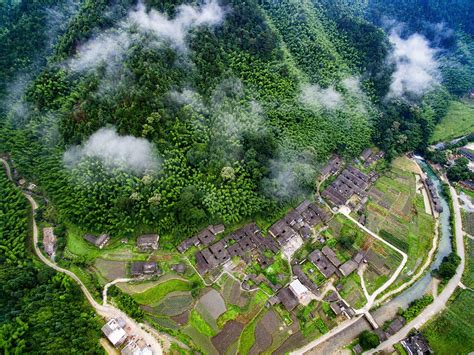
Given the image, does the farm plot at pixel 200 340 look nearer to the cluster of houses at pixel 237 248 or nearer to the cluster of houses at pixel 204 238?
the cluster of houses at pixel 237 248

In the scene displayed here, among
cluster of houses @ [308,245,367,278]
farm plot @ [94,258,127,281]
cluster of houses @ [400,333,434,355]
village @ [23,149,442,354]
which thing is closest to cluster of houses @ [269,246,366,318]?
cluster of houses @ [308,245,367,278]

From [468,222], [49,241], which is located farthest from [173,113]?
[468,222]

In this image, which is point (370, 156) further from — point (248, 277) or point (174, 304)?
point (174, 304)

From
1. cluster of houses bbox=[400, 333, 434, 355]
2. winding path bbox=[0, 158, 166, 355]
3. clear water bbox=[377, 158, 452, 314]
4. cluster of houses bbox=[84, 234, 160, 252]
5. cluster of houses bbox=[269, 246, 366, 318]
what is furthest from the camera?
cluster of houses bbox=[84, 234, 160, 252]

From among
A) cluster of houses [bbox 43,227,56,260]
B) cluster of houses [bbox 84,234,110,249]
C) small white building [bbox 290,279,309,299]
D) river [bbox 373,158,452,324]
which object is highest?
cluster of houses [bbox 43,227,56,260]

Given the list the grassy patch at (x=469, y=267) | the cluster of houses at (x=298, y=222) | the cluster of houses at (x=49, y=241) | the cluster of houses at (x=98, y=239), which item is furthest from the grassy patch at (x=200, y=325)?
the grassy patch at (x=469, y=267)

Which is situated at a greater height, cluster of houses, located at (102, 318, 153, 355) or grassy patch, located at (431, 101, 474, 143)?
cluster of houses, located at (102, 318, 153, 355)

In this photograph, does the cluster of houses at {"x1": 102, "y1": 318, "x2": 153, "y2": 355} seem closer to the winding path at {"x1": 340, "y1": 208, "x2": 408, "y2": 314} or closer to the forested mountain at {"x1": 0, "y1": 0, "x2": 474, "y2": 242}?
the forested mountain at {"x1": 0, "y1": 0, "x2": 474, "y2": 242}
